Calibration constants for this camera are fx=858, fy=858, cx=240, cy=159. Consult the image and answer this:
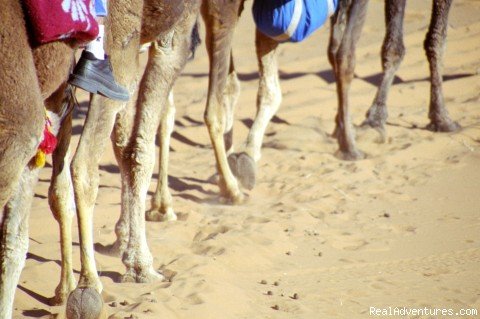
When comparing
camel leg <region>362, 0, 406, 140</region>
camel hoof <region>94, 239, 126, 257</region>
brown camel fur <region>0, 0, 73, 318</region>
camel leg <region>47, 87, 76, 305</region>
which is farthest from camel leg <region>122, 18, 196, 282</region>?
camel leg <region>362, 0, 406, 140</region>

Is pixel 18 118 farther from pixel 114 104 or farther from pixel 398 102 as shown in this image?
pixel 398 102

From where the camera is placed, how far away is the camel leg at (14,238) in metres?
4.15

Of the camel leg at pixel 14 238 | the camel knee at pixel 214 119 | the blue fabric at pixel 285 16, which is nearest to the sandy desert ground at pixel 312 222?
the camel leg at pixel 14 238

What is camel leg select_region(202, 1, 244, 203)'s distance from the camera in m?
6.53

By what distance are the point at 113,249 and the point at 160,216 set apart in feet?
2.74

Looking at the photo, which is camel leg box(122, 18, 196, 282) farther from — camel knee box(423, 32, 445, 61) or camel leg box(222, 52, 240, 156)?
camel knee box(423, 32, 445, 61)

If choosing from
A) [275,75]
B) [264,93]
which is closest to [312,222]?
[264,93]

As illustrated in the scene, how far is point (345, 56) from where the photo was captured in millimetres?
8164

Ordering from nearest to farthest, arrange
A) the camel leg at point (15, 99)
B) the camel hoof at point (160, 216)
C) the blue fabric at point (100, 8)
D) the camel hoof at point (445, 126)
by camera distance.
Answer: the camel leg at point (15, 99) < the blue fabric at point (100, 8) < the camel hoof at point (160, 216) < the camel hoof at point (445, 126)

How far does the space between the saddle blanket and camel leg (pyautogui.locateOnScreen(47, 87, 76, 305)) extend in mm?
1155

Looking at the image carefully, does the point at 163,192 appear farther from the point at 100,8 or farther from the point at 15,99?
the point at 15,99

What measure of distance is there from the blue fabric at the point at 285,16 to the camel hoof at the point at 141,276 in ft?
8.86

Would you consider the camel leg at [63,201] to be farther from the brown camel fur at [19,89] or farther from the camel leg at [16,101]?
the camel leg at [16,101]

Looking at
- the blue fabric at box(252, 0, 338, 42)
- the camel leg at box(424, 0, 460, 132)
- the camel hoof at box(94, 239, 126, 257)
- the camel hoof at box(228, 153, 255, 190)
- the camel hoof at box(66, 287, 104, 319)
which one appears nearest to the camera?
the camel hoof at box(66, 287, 104, 319)
